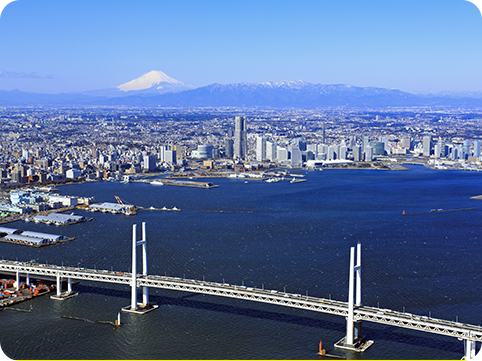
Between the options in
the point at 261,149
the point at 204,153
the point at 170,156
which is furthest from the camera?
the point at 261,149

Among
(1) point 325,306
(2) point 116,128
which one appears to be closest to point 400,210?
(1) point 325,306

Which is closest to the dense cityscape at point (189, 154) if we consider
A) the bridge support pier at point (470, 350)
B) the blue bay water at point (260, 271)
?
the blue bay water at point (260, 271)

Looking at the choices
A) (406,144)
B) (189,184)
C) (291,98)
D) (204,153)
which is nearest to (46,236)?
(189,184)

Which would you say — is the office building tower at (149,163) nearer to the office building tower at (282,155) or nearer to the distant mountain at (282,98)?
the office building tower at (282,155)

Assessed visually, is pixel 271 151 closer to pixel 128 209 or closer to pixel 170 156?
pixel 170 156

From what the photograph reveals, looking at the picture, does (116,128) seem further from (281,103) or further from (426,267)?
(281,103)

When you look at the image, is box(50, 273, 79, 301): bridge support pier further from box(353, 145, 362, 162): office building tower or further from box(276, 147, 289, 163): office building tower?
box(353, 145, 362, 162): office building tower

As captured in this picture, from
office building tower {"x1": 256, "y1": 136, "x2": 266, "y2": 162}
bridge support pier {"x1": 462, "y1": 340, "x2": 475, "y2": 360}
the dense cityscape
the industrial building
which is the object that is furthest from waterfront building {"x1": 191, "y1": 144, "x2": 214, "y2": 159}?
bridge support pier {"x1": 462, "y1": 340, "x2": 475, "y2": 360}
